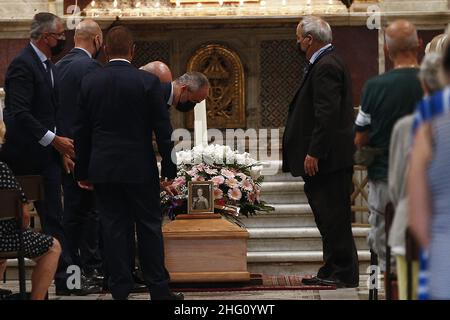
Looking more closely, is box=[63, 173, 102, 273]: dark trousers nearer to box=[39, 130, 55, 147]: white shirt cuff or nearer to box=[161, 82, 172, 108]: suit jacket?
box=[39, 130, 55, 147]: white shirt cuff

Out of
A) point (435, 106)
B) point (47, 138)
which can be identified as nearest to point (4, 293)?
point (47, 138)

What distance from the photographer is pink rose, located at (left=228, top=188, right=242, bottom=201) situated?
374 inches

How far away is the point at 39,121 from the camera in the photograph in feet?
28.8

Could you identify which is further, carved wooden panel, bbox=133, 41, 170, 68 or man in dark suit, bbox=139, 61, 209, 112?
carved wooden panel, bbox=133, 41, 170, 68

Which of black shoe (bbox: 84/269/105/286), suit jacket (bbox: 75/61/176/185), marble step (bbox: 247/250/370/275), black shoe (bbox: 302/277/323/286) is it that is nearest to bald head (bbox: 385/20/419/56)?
suit jacket (bbox: 75/61/176/185)

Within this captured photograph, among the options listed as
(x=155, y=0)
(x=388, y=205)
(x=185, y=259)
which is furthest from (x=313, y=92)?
(x=155, y=0)

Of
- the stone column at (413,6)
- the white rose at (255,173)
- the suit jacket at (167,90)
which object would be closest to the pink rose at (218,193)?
the white rose at (255,173)

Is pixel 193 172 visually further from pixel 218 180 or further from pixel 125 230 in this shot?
pixel 125 230

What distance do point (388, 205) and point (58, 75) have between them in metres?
3.56

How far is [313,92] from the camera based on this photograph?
908 cm

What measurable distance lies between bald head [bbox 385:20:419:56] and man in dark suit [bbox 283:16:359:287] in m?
2.17

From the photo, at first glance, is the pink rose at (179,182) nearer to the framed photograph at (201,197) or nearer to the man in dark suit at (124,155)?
the framed photograph at (201,197)

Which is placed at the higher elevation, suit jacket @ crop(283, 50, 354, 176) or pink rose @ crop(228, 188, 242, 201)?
suit jacket @ crop(283, 50, 354, 176)

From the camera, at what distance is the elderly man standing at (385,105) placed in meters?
6.66
